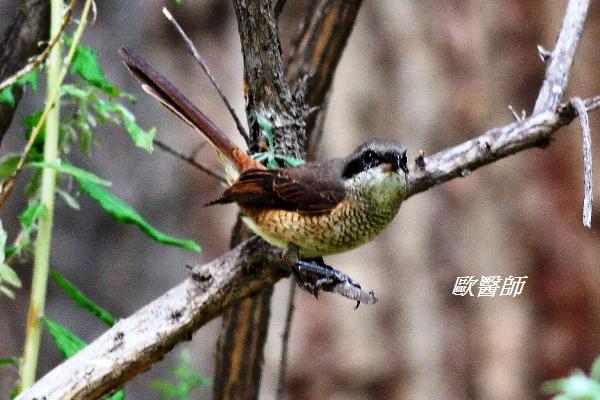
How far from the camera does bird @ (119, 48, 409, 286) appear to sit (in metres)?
Answer: 2.04

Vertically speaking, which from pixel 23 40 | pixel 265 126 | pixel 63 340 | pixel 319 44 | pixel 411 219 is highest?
pixel 411 219

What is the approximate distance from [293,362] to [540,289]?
4.99 feet

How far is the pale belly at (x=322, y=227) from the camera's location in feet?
6.70

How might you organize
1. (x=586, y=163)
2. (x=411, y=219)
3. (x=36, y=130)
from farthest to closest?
1. (x=411, y=219)
2. (x=36, y=130)
3. (x=586, y=163)

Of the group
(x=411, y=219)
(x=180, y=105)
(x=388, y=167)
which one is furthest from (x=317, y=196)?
(x=411, y=219)

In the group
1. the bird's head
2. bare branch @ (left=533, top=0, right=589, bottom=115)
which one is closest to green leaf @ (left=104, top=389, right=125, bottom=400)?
the bird's head

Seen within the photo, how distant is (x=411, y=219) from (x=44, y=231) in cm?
308

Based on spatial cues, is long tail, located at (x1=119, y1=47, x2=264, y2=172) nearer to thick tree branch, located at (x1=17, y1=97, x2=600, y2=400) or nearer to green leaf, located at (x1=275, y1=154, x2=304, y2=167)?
green leaf, located at (x1=275, y1=154, x2=304, y2=167)

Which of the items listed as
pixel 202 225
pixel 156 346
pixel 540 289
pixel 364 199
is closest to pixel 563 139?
pixel 540 289

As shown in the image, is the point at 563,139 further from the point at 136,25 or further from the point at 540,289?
the point at 136,25

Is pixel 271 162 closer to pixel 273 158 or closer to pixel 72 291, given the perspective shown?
pixel 273 158

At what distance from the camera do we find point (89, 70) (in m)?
1.97

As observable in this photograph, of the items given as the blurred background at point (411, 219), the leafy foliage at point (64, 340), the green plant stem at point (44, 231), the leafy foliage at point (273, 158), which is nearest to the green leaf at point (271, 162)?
the leafy foliage at point (273, 158)

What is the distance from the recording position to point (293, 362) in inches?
184
